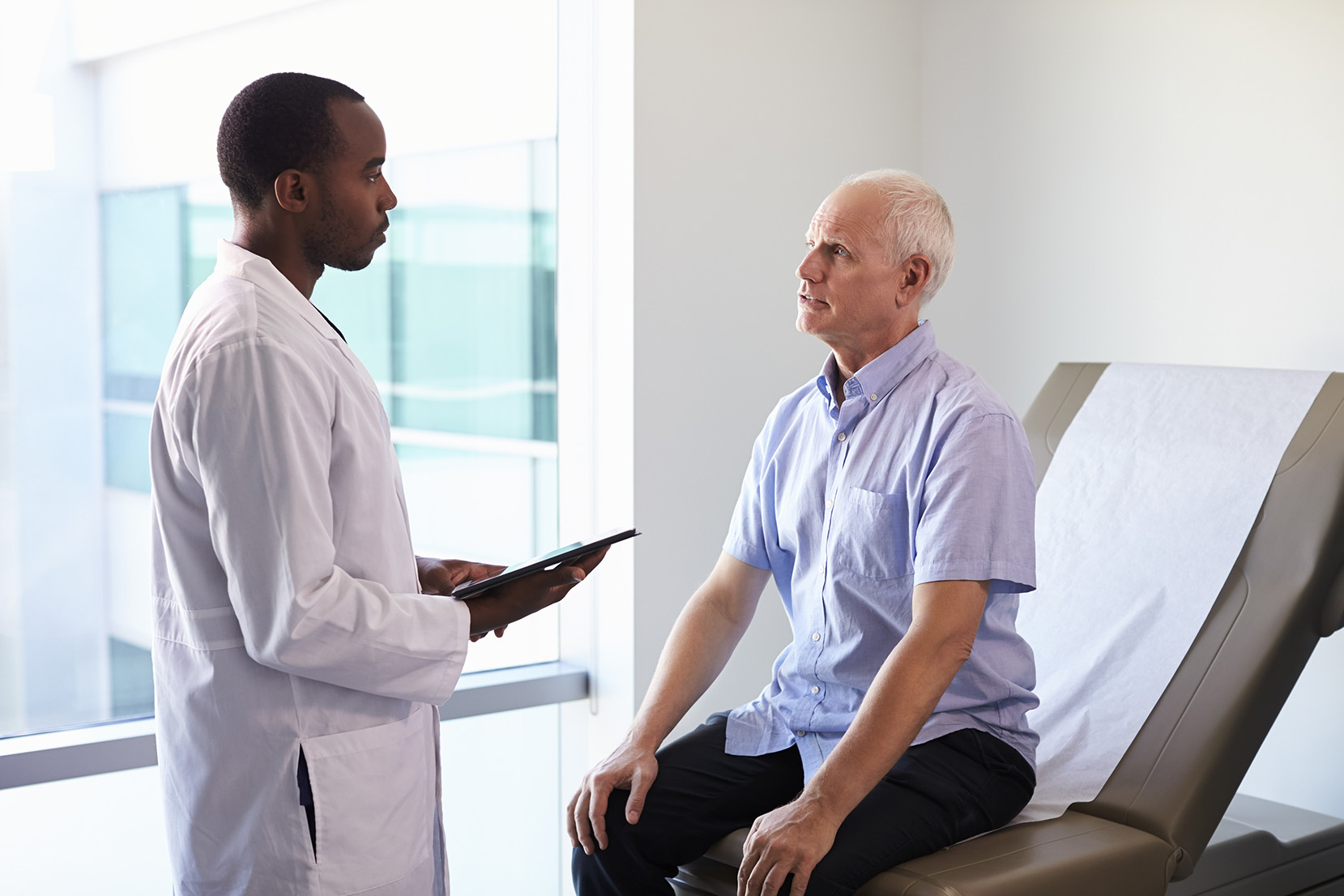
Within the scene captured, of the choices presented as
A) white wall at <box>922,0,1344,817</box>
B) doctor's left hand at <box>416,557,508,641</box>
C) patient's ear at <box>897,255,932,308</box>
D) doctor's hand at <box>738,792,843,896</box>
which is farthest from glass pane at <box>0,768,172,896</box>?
white wall at <box>922,0,1344,817</box>

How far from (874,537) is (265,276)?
0.83 m

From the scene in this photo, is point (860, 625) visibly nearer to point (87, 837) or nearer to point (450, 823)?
point (450, 823)

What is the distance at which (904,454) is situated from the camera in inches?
62.8

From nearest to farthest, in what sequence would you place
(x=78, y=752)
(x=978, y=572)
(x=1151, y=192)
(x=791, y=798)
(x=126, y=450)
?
1. (x=978, y=572)
2. (x=791, y=798)
3. (x=78, y=752)
4. (x=126, y=450)
5. (x=1151, y=192)

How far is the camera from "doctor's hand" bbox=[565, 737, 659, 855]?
158 centimetres

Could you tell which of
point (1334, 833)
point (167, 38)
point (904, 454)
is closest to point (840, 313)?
point (904, 454)

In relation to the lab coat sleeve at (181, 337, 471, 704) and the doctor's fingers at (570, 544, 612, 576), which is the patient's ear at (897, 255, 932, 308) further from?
the lab coat sleeve at (181, 337, 471, 704)

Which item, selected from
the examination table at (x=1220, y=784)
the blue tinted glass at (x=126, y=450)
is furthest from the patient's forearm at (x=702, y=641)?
the blue tinted glass at (x=126, y=450)

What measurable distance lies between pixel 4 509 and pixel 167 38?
85 centimetres

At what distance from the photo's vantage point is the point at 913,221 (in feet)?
5.53

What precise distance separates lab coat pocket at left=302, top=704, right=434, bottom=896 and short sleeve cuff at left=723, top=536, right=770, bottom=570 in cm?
66

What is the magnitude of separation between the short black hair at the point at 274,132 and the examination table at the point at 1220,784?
988 mm

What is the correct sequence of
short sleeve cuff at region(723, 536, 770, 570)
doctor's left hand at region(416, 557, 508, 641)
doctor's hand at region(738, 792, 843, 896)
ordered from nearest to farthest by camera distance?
doctor's hand at region(738, 792, 843, 896)
doctor's left hand at region(416, 557, 508, 641)
short sleeve cuff at region(723, 536, 770, 570)

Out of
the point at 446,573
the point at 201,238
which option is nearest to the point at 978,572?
the point at 446,573
